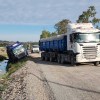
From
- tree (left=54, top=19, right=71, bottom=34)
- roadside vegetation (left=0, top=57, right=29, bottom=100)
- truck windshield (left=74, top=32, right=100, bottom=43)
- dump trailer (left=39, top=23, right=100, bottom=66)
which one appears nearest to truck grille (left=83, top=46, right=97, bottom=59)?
dump trailer (left=39, top=23, right=100, bottom=66)

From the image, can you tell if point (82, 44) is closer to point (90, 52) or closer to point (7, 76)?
point (90, 52)

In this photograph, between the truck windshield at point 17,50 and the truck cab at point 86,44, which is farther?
the truck windshield at point 17,50

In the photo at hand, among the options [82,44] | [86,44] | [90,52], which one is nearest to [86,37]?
[86,44]

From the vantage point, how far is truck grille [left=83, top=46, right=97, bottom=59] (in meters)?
28.2

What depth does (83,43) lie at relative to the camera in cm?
2811

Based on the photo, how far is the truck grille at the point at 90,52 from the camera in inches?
1109

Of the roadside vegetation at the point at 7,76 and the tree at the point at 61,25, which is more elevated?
the tree at the point at 61,25

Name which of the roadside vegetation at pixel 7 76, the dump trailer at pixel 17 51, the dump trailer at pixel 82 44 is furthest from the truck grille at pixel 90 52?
the dump trailer at pixel 17 51

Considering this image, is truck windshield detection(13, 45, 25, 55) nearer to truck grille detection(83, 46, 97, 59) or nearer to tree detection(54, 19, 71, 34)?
truck grille detection(83, 46, 97, 59)

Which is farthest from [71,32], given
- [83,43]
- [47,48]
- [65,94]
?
[65,94]

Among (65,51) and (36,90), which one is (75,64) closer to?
(65,51)

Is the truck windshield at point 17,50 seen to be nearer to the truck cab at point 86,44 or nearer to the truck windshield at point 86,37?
the truck cab at point 86,44

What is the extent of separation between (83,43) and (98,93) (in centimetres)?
1492

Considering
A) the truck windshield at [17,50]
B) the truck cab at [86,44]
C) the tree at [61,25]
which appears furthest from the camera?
the tree at [61,25]
